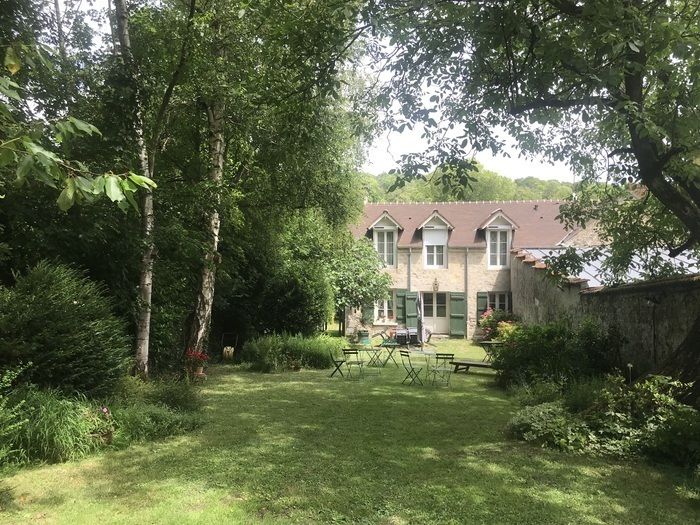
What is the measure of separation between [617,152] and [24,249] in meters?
9.42

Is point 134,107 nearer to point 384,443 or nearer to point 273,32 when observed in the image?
point 273,32

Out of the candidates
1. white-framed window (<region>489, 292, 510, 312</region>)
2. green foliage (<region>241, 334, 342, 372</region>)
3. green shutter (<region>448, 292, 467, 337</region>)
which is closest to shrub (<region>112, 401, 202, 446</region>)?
green foliage (<region>241, 334, 342, 372</region>)

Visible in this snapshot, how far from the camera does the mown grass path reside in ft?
14.1

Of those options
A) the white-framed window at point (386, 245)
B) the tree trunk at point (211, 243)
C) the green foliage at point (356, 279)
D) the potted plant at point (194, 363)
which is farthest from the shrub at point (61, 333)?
the white-framed window at point (386, 245)

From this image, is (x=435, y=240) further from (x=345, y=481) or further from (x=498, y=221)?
(x=345, y=481)

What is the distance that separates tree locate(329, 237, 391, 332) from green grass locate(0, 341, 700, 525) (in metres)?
14.6

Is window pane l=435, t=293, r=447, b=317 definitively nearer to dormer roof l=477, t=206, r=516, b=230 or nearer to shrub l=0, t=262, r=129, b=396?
dormer roof l=477, t=206, r=516, b=230

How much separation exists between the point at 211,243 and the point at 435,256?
1786cm

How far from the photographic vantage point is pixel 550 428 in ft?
21.7

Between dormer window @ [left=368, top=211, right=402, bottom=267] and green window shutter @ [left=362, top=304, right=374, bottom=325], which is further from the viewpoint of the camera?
dormer window @ [left=368, top=211, right=402, bottom=267]

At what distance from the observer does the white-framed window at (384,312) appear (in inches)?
1048

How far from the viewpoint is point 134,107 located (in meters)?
8.69

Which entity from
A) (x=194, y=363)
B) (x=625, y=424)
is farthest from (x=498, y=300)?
(x=625, y=424)

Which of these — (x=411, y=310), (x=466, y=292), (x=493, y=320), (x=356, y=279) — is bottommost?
(x=493, y=320)
